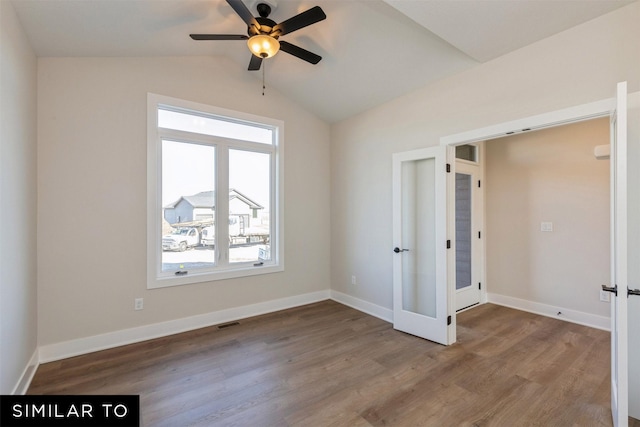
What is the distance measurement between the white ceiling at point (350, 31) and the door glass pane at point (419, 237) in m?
1.05

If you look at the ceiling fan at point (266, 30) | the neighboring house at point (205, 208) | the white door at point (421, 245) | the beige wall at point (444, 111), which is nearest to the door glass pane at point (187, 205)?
the neighboring house at point (205, 208)

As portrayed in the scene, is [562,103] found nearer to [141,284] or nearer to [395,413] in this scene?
[395,413]

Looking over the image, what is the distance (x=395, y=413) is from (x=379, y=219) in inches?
91.5

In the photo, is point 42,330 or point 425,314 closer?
point 42,330

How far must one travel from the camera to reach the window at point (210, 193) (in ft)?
10.8

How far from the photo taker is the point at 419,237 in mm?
3400

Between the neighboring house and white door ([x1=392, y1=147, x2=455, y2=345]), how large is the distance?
1.99 meters

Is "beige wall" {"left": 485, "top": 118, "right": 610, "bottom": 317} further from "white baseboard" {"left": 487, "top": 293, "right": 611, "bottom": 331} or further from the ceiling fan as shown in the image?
the ceiling fan

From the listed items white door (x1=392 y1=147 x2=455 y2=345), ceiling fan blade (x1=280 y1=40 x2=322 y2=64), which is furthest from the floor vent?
ceiling fan blade (x1=280 y1=40 x2=322 y2=64)

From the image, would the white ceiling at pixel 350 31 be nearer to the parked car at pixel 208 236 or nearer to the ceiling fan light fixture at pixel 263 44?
the ceiling fan light fixture at pixel 263 44

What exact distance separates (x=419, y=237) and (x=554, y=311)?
2.19m

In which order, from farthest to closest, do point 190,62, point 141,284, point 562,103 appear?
1. point 190,62
2. point 141,284
3. point 562,103

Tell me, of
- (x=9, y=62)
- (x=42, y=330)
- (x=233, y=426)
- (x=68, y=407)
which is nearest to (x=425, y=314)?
(x=233, y=426)

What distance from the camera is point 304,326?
351cm
